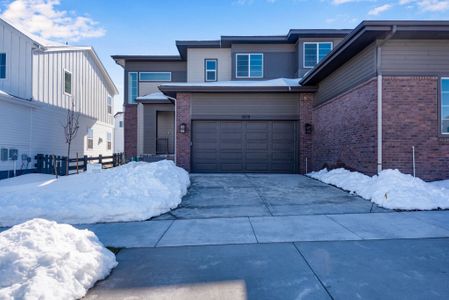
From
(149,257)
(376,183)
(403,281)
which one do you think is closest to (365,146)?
(376,183)

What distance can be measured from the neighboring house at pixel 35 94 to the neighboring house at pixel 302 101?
3.11 meters

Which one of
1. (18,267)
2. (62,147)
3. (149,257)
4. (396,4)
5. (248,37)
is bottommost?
(149,257)

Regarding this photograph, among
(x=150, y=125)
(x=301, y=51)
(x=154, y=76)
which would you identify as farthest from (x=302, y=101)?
(x=154, y=76)

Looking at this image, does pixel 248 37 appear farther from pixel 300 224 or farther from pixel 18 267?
pixel 18 267

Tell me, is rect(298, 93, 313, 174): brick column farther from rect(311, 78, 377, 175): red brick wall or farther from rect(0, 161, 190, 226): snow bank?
rect(0, 161, 190, 226): snow bank

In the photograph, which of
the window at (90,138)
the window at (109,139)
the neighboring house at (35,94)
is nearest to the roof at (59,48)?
the neighboring house at (35,94)

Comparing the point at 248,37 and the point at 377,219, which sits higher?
the point at 248,37

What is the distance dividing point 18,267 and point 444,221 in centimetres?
719

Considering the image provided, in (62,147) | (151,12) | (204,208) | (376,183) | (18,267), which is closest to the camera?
(18,267)

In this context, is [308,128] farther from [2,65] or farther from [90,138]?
[2,65]

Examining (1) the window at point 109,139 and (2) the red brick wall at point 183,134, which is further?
(1) the window at point 109,139

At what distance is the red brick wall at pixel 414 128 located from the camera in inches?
342

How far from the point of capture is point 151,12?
40.2ft

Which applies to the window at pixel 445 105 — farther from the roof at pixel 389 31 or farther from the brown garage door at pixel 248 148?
the brown garage door at pixel 248 148
